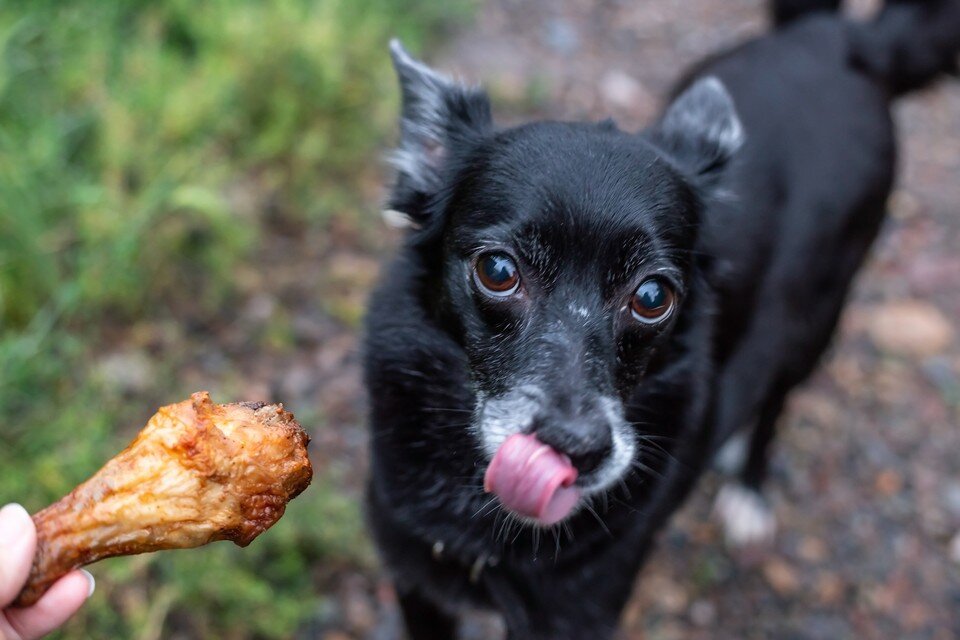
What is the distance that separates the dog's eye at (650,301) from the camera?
2.14m

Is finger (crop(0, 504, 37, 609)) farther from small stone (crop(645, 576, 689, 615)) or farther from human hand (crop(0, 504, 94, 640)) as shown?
small stone (crop(645, 576, 689, 615))

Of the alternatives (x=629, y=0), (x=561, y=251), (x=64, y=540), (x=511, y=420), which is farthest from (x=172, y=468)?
(x=629, y=0)

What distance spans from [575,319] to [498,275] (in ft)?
0.73

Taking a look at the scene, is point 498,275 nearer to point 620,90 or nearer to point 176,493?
point 176,493

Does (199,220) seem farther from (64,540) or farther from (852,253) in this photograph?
(852,253)

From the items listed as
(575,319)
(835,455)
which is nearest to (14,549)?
(575,319)

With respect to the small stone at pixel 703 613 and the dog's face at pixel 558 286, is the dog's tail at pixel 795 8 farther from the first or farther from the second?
the small stone at pixel 703 613

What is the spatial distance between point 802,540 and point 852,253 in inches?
47.7

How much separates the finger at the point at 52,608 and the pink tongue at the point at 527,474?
0.83 metres

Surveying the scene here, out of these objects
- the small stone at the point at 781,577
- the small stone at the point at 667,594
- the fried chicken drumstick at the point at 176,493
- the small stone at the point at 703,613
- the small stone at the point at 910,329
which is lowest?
the small stone at the point at 781,577

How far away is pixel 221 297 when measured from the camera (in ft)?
12.6

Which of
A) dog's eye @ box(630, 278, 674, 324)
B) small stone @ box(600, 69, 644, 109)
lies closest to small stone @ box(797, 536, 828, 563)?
dog's eye @ box(630, 278, 674, 324)

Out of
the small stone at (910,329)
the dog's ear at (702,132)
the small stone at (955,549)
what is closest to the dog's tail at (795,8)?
the dog's ear at (702,132)

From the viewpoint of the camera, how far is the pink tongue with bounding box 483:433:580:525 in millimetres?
1777
